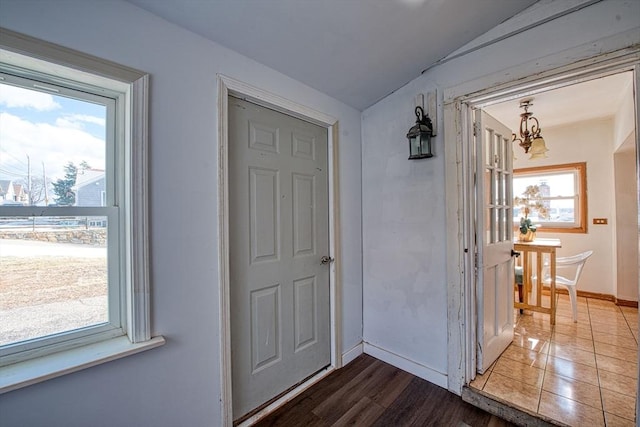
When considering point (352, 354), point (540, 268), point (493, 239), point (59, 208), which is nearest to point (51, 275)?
point (59, 208)

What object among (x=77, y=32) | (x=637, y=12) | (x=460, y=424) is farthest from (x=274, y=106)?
(x=460, y=424)

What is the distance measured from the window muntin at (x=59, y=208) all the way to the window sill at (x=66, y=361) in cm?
5

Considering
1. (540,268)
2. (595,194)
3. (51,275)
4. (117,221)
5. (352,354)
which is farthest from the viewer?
(595,194)

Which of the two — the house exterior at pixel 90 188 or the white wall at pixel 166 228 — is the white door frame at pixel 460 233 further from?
the house exterior at pixel 90 188

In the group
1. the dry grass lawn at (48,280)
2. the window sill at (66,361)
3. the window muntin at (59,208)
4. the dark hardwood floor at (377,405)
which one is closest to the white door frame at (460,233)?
the dark hardwood floor at (377,405)

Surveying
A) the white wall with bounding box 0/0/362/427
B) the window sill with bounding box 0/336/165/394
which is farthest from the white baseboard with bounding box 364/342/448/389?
the window sill with bounding box 0/336/165/394

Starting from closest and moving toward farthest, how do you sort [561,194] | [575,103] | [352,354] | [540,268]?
1. [352,354]
2. [575,103]
3. [540,268]
4. [561,194]

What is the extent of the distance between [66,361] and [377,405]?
70.4 inches

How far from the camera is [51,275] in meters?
1.20

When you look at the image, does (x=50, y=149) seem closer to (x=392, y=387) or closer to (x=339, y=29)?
(x=339, y=29)

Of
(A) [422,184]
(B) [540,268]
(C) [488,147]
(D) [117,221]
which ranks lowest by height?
(B) [540,268]

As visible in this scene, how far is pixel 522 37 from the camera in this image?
64.2 inches

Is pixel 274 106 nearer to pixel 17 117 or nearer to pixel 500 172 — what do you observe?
pixel 17 117

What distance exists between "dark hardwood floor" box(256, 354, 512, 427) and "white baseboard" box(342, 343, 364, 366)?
0.13m
